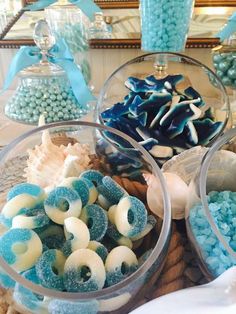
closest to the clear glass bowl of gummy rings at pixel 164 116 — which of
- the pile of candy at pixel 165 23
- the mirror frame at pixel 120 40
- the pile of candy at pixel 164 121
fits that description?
the pile of candy at pixel 164 121

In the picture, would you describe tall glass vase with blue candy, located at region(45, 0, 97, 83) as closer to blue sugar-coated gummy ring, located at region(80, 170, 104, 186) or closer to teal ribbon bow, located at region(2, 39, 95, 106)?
teal ribbon bow, located at region(2, 39, 95, 106)

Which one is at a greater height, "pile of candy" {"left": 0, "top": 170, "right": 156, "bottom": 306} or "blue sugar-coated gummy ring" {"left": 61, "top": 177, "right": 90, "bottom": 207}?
"blue sugar-coated gummy ring" {"left": 61, "top": 177, "right": 90, "bottom": 207}

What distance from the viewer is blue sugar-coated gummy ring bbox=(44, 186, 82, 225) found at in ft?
0.80

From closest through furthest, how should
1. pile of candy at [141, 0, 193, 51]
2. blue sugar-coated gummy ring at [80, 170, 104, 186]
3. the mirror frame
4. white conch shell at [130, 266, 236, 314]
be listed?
white conch shell at [130, 266, 236, 314] → blue sugar-coated gummy ring at [80, 170, 104, 186] → pile of candy at [141, 0, 193, 51] → the mirror frame

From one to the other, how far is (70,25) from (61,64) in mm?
91

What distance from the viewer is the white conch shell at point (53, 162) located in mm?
311

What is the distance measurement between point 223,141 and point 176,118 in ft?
0.37

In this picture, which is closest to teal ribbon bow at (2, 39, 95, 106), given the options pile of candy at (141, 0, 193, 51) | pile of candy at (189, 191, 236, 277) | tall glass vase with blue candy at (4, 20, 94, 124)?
tall glass vase with blue candy at (4, 20, 94, 124)

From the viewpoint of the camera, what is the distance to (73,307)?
0.21m

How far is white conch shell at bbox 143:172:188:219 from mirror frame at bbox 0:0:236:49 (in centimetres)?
40

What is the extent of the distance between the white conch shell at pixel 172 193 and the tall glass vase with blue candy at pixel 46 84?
26 cm

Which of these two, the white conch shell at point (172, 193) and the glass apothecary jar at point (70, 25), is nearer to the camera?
the white conch shell at point (172, 193)

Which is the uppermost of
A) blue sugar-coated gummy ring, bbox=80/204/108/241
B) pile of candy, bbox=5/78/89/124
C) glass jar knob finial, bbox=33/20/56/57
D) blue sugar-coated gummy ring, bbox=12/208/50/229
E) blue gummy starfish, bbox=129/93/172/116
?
glass jar knob finial, bbox=33/20/56/57

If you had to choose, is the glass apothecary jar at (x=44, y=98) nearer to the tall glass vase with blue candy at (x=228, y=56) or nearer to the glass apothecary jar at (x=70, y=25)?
the glass apothecary jar at (x=70, y=25)
